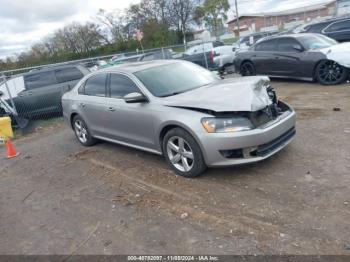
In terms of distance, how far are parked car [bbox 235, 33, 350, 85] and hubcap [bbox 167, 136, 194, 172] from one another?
650cm

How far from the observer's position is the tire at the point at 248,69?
39.1 feet

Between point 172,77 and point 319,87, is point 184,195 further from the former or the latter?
point 319,87

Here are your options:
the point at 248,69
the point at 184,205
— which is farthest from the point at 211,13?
the point at 184,205

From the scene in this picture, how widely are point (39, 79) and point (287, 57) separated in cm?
789

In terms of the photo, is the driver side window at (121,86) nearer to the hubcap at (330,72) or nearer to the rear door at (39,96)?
the rear door at (39,96)

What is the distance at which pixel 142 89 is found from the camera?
519 centimetres

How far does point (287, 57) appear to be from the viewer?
10.5 m

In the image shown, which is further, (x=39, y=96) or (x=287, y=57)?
(x=39, y=96)

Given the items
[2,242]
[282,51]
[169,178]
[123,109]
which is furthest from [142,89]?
[282,51]

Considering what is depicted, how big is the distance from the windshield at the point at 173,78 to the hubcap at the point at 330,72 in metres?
5.08

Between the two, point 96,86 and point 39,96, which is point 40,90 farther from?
point 96,86

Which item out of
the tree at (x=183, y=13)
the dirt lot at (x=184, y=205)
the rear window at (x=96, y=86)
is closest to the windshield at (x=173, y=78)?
the rear window at (x=96, y=86)

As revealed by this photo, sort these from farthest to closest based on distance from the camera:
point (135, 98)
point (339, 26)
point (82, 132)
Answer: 1. point (339, 26)
2. point (82, 132)
3. point (135, 98)

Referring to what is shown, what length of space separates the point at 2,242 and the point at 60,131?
5.59 metres
